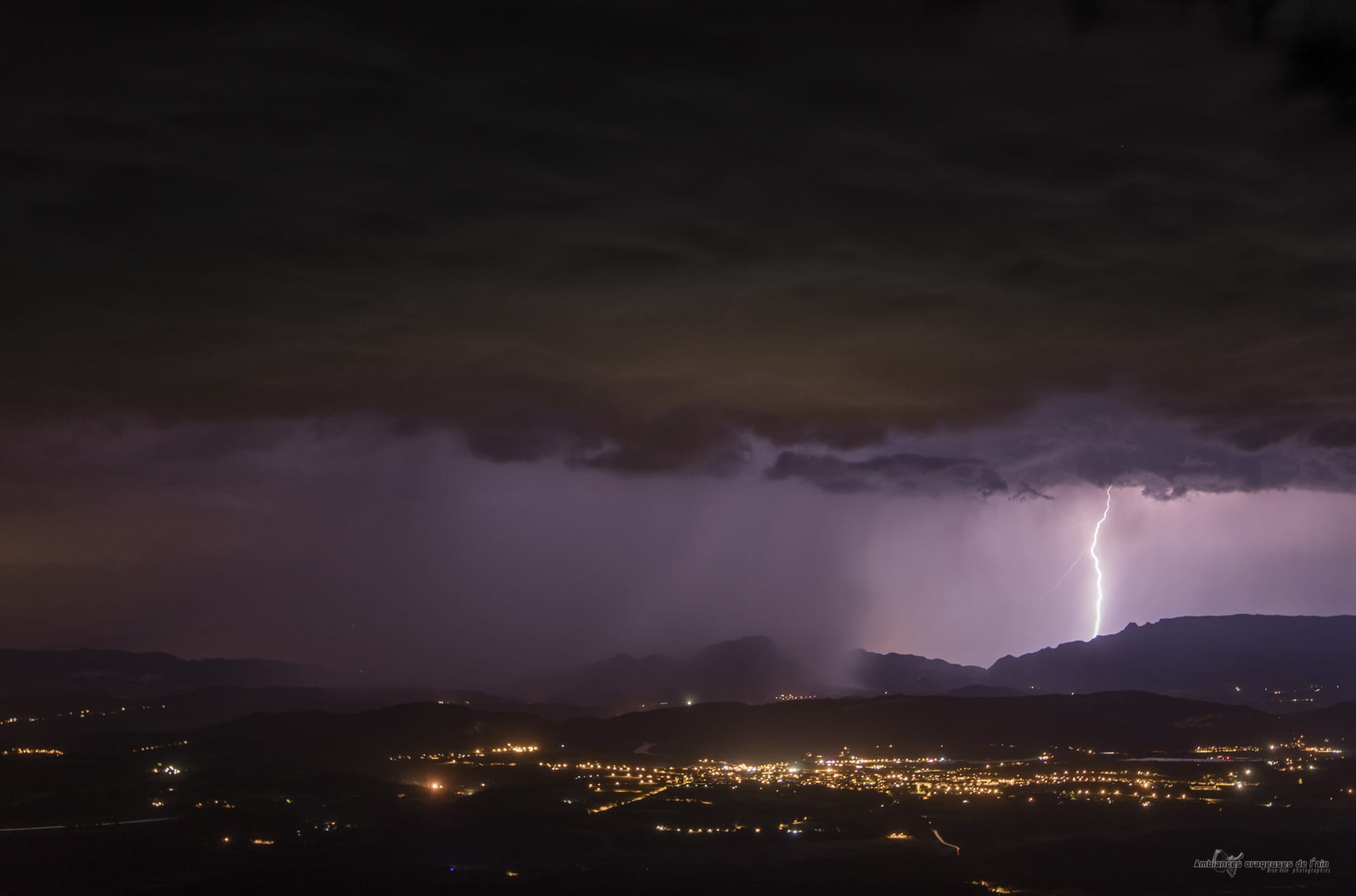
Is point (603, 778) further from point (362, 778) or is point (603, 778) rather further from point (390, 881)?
point (390, 881)

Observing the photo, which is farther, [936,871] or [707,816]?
[707,816]

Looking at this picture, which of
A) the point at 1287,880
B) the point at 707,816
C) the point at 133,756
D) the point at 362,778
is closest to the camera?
the point at 1287,880

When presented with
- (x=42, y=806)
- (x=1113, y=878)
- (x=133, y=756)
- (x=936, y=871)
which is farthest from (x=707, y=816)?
(x=133, y=756)

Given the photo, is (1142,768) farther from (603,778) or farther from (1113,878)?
(1113,878)

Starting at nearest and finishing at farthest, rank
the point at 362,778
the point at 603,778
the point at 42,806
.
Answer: the point at 42,806 → the point at 362,778 → the point at 603,778

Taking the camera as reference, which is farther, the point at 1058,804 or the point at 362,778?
the point at 362,778

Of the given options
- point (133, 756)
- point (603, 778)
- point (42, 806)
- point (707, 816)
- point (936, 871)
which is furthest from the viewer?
point (133, 756)

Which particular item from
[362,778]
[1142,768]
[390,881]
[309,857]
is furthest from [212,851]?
[1142,768]

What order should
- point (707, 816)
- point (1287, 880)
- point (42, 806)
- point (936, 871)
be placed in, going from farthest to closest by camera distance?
point (42, 806), point (707, 816), point (936, 871), point (1287, 880)
